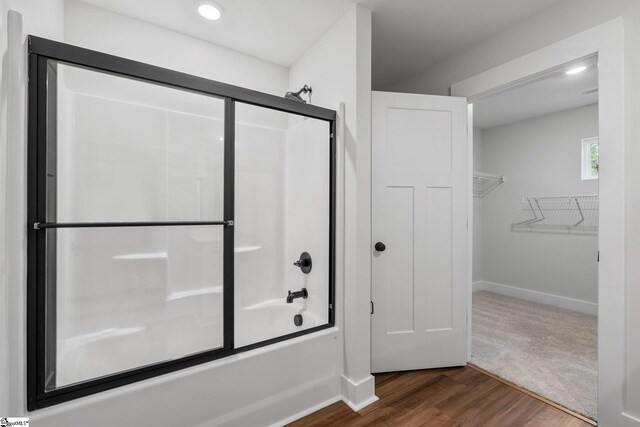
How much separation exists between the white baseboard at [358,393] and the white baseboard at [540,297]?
321 cm

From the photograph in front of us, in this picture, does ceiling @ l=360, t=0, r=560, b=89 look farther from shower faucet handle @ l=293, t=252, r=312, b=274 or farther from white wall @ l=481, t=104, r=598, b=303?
white wall @ l=481, t=104, r=598, b=303

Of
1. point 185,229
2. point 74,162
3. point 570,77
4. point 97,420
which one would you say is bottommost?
point 97,420

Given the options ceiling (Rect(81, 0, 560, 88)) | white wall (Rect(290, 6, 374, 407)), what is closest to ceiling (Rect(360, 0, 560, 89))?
ceiling (Rect(81, 0, 560, 88))

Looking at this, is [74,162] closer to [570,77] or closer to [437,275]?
[437,275]

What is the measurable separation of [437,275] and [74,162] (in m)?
2.50

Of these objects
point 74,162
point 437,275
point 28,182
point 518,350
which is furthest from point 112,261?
point 518,350

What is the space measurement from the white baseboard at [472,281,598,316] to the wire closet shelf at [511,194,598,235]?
0.83m

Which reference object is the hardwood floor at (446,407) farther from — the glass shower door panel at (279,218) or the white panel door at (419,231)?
the glass shower door panel at (279,218)

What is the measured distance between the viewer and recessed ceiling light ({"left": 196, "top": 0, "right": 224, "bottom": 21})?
1.82m

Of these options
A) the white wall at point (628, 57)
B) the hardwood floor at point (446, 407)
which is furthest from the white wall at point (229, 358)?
the white wall at point (628, 57)

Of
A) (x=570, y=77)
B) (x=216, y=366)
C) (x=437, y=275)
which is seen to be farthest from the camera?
(x=570, y=77)

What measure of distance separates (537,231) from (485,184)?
0.96 m

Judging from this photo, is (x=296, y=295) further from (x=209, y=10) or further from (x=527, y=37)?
(x=527, y=37)

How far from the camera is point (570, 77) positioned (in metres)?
2.75
